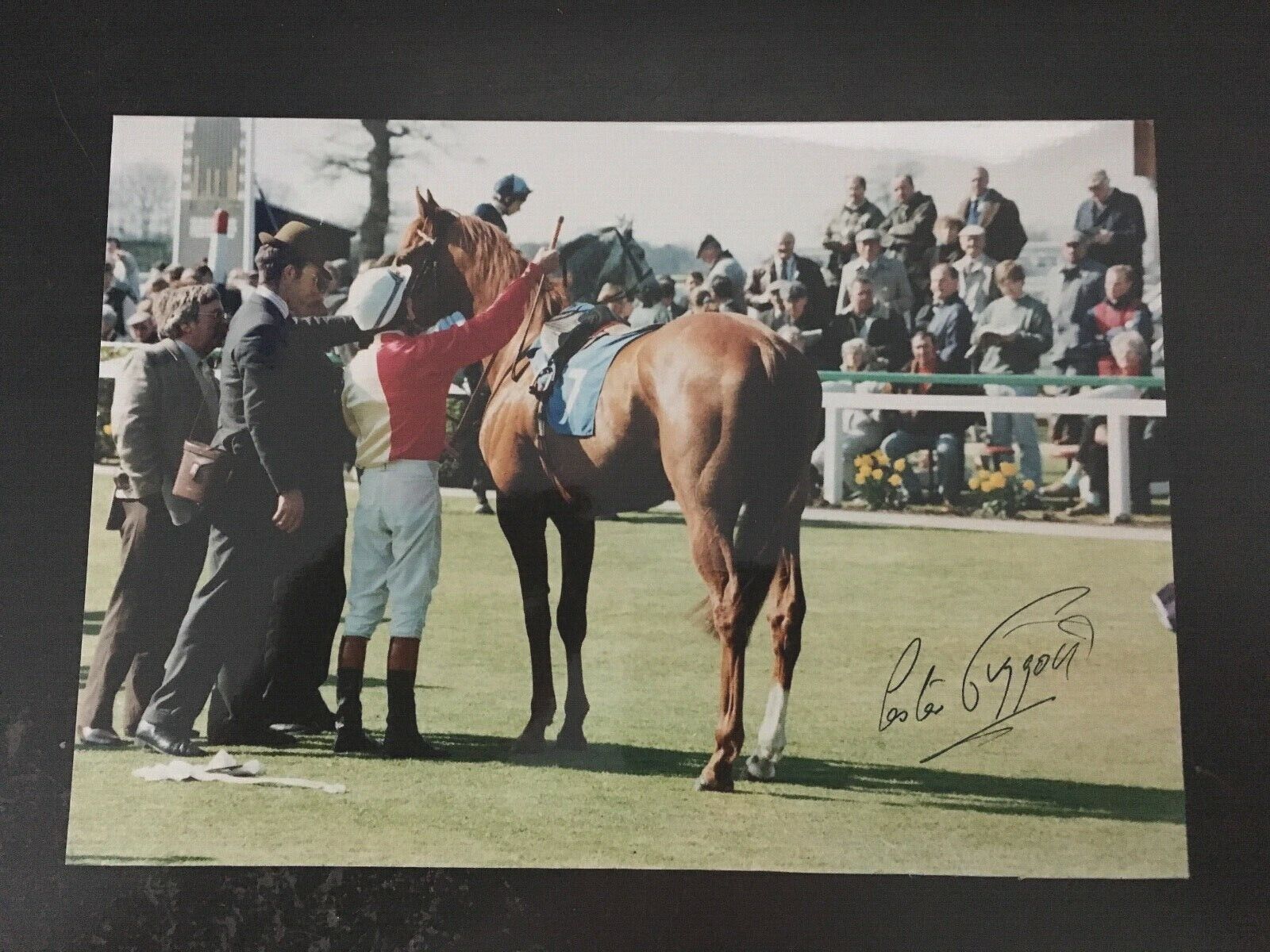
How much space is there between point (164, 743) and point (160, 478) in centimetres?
79

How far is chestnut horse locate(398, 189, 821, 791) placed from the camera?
125 inches

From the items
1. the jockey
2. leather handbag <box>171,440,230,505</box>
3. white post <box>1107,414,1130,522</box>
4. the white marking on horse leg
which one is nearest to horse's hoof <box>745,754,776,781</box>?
the white marking on horse leg

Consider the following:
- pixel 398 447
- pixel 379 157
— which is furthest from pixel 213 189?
pixel 398 447

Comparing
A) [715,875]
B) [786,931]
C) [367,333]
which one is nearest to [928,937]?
[786,931]

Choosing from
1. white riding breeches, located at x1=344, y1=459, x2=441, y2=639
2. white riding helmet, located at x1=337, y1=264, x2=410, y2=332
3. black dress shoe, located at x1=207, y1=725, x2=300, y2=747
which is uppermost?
white riding helmet, located at x1=337, y1=264, x2=410, y2=332

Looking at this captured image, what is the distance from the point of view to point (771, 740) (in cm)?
317

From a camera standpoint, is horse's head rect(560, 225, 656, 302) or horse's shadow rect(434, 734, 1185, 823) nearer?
horse's shadow rect(434, 734, 1185, 823)

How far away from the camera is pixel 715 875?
3.12 m

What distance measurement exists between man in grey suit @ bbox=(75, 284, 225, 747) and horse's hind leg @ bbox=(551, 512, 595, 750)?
1093 millimetres

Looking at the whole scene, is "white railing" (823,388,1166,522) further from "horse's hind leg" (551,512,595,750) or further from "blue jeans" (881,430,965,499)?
"horse's hind leg" (551,512,595,750)

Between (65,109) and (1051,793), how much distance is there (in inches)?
144

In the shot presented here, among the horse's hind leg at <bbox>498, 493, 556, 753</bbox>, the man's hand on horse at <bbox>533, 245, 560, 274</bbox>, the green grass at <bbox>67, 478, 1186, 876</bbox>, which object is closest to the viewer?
the green grass at <bbox>67, 478, 1186, 876</bbox>

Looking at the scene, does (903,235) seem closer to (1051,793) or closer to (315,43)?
(1051,793)
